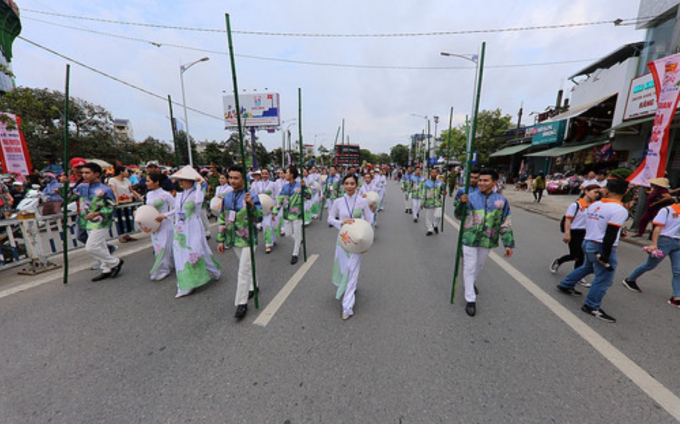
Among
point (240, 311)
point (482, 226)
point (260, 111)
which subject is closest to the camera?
point (240, 311)

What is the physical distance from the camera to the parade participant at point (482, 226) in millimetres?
3174

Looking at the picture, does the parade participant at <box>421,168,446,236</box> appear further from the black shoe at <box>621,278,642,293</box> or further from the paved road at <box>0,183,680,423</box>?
the black shoe at <box>621,278,642,293</box>

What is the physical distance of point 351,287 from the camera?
3131 mm

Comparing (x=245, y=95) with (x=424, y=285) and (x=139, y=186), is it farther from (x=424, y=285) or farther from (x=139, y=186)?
(x=424, y=285)

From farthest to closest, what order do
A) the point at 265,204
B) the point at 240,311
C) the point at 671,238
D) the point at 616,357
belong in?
the point at 265,204
the point at 671,238
the point at 240,311
the point at 616,357

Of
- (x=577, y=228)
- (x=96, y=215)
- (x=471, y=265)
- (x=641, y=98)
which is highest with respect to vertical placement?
(x=641, y=98)

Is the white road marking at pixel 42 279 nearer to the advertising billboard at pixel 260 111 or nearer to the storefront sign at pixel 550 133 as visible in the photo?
the storefront sign at pixel 550 133

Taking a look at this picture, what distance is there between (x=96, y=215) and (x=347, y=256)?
150 inches

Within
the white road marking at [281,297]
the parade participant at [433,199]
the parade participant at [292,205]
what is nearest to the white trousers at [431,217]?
the parade participant at [433,199]


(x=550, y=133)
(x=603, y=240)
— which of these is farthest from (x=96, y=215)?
(x=550, y=133)

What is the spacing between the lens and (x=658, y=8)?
10.5m

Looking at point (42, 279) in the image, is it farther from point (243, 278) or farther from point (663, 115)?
point (663, 115)

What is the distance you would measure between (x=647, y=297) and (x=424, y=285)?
2864mm

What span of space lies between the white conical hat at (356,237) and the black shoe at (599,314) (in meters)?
2.68
